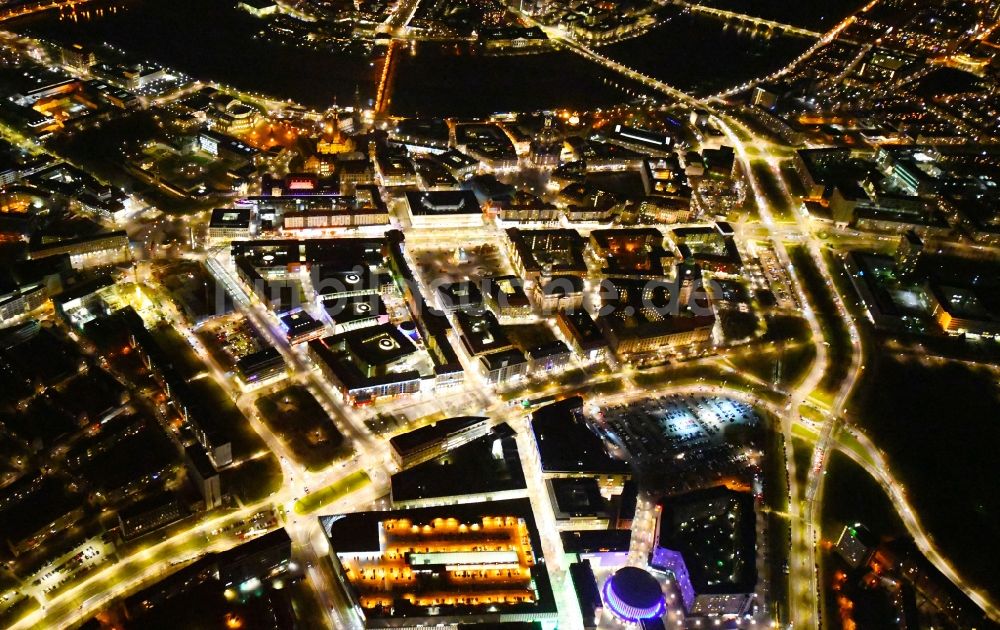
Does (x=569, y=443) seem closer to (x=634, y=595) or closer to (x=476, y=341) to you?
(x=634, y=595)

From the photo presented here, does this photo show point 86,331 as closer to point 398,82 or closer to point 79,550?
point 79,550

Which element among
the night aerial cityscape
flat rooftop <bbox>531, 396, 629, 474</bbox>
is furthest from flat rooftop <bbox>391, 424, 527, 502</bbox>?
flat rooftop <bbox>531, 396, 629, 474</bbox>

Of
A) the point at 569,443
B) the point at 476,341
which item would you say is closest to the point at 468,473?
the point at 569,443

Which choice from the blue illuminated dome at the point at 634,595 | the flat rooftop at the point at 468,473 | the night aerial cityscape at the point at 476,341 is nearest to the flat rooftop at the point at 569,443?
the night aerial cityscape at the point at 476,341

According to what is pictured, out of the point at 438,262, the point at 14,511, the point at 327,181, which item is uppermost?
the point at 327,181

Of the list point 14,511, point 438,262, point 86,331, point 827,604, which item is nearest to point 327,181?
point 438,262
